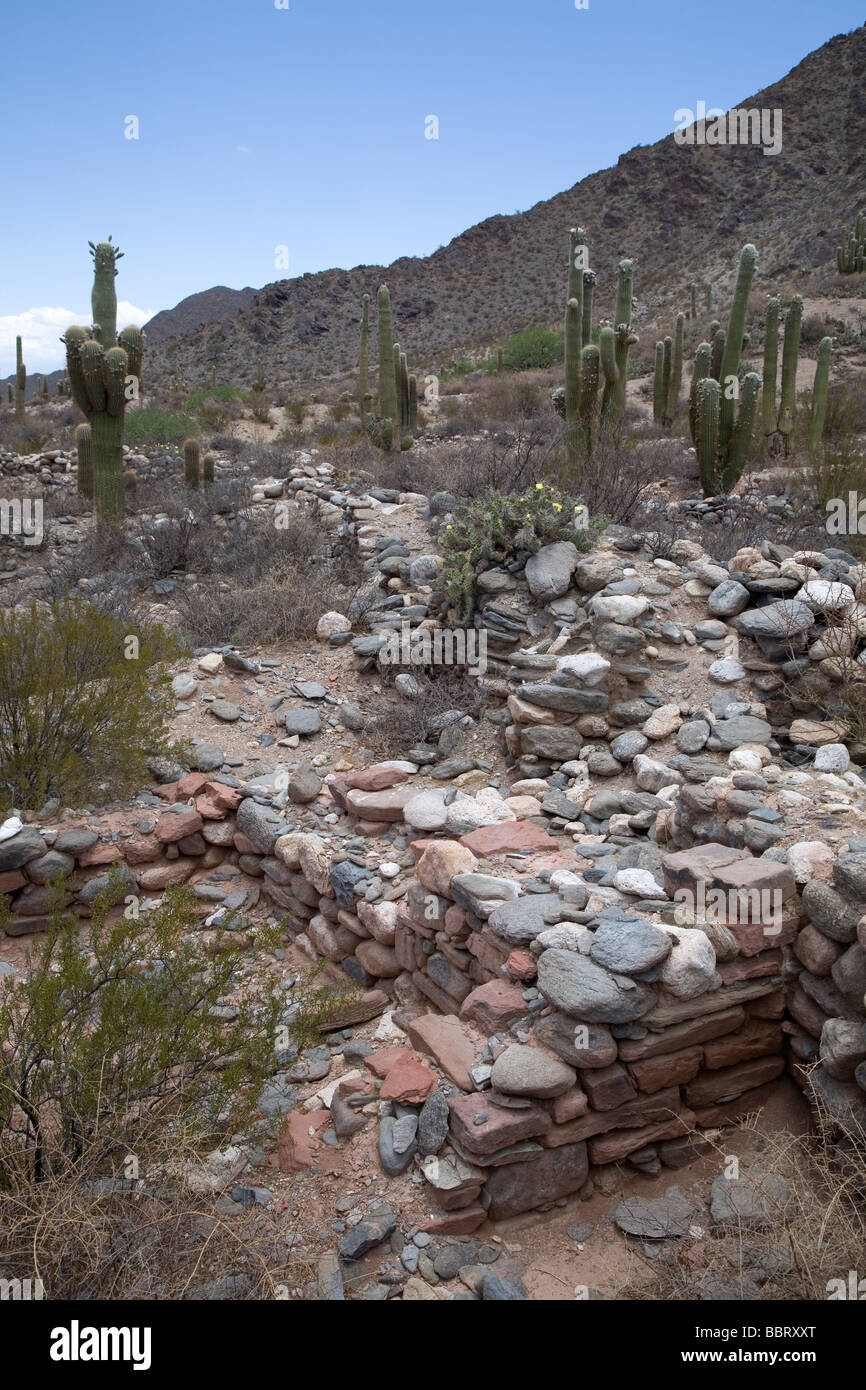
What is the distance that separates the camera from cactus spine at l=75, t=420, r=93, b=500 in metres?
11.8

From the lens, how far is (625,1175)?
3268 millimetres

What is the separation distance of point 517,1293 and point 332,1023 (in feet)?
5.23

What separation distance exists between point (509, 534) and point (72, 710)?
3092mm

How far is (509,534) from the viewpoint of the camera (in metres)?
6.30

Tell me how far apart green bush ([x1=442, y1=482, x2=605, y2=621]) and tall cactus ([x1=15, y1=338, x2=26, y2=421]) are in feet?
57.1

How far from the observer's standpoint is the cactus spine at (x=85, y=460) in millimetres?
11805

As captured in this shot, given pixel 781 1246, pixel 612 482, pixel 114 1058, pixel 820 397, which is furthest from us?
pixel 820 397

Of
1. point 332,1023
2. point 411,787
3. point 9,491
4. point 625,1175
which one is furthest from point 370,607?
point 9,491

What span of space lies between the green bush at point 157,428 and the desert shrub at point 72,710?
38.5 feet

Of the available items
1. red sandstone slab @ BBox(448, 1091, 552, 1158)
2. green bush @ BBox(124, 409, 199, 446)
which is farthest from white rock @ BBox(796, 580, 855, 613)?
green bush @ BBox(124, 409, 199, 446)

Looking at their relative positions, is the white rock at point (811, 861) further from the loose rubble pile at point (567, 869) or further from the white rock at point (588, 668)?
the white rock at point (588, 668)

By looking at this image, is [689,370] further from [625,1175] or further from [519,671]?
[625,1175]

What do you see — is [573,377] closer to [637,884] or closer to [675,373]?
[675,373]

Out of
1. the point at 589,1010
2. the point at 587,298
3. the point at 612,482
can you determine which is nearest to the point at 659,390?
the point at 587,298
